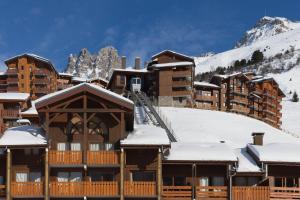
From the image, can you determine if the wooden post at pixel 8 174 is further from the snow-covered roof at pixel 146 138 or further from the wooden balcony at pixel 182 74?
the wooden balcony at pixel 182 74

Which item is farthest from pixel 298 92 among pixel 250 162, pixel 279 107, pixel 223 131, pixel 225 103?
pixel 250 162

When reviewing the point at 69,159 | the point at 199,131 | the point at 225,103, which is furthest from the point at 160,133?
the point at 225,103

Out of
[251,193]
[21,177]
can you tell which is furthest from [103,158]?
[251,193]

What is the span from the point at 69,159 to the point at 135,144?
4923mm

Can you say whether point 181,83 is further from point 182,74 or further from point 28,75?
point 28,75

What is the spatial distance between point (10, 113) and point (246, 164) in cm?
5584

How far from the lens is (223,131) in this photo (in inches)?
3351

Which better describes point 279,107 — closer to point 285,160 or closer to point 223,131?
point 223,131

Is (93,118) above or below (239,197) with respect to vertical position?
above

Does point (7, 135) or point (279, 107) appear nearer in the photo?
point (7, 135)

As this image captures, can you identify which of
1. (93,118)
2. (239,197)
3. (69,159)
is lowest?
(239,197)

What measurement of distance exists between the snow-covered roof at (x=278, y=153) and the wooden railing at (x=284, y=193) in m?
2.10

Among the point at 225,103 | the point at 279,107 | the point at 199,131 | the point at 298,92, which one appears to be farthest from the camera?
the point at 298,92

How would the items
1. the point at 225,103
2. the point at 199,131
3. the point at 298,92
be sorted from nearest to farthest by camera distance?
the point at 199,131, the point at 225,103, the point at 298,92
